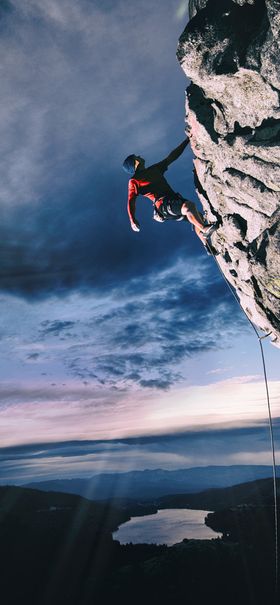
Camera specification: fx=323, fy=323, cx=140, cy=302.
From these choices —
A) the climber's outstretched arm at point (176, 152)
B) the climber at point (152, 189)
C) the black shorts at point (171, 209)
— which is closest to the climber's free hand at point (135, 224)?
the climber at point (152, 189)

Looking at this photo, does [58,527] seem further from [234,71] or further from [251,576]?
[234,71]

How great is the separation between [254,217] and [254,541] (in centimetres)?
13241

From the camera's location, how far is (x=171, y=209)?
774 cm

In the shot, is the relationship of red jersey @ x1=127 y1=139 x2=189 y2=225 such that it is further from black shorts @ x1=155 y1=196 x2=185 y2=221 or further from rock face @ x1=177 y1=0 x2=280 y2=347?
rock face @ x1=177 y1=0 x2=280 y2=347

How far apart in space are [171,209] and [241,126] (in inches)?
89.9

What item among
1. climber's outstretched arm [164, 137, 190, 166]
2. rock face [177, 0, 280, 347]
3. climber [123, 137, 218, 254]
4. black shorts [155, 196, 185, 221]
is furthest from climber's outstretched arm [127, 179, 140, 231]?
rock face [177, 0, 280, 347]

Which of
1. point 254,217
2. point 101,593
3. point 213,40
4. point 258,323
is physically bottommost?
point 101,593

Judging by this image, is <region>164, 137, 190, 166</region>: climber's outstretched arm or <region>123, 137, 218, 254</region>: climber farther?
<region>164, 137, 190, 166</region>: climber's outstretched arm

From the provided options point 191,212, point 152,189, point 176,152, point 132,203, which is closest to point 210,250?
point 191,212

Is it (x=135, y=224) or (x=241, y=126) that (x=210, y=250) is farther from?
(x=241, y=126)

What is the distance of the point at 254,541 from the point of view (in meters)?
107

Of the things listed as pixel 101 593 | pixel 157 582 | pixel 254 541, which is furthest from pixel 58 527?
pixel 254 541

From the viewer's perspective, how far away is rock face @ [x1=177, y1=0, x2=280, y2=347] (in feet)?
20.2

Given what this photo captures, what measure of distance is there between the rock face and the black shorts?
1.40 m
